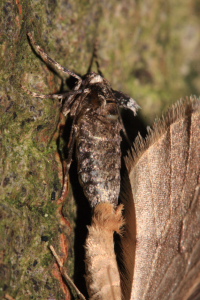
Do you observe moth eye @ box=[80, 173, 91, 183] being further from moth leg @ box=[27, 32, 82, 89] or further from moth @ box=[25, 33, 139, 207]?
moth leg @ box=[27, 32, 82, 89]

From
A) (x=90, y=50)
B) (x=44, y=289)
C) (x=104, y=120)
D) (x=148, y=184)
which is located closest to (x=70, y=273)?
(x=44, y=289)

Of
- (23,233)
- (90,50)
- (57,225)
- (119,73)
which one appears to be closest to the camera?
(23,233)

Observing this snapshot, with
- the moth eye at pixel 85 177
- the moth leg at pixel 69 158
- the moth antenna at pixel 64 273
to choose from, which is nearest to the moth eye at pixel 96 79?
the moth leg at pixel 69 158

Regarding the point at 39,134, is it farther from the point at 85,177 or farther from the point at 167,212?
the point at 167,212

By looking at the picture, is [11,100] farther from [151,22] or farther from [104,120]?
[151,22]

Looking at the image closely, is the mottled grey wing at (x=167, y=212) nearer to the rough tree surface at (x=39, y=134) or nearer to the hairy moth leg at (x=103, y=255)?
the hairy moth leg at (x=103, y=255)

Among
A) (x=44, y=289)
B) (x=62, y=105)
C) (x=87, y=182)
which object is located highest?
(x=62, y=105)

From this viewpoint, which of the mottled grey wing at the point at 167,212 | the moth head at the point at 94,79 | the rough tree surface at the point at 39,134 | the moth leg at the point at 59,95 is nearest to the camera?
the mottled grey wing at the point at 167,212
